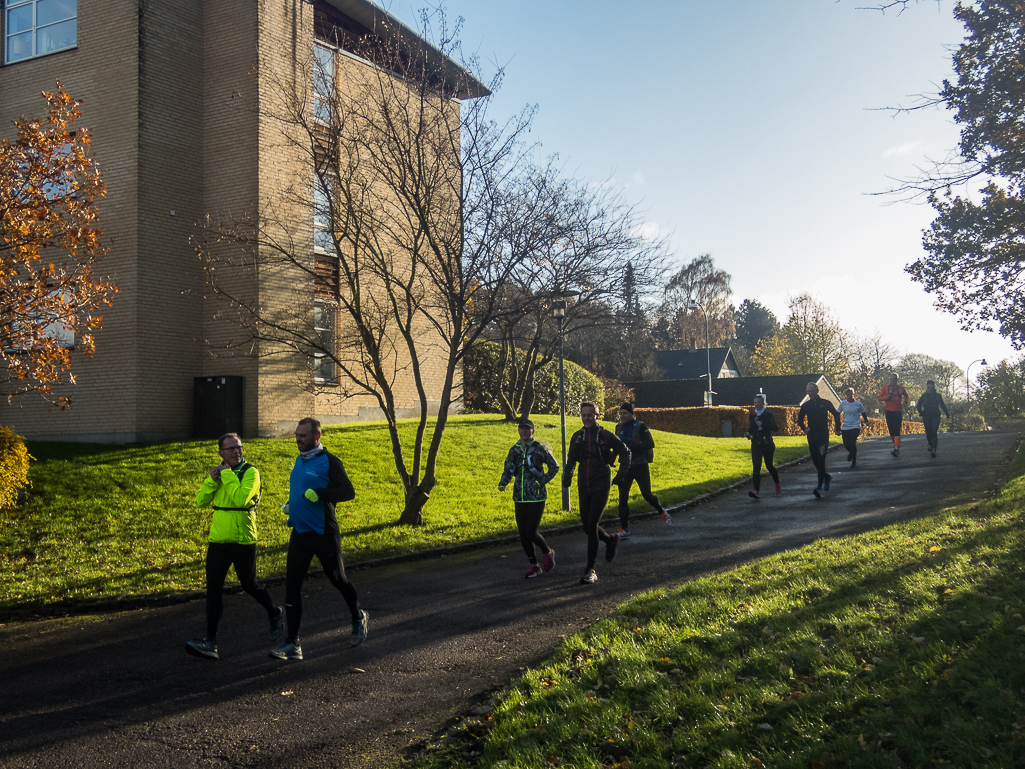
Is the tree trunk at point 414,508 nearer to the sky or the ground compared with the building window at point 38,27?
nearer to the ground

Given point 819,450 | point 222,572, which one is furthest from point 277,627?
point 819,450

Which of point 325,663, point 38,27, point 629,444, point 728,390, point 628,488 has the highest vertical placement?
point 38,27

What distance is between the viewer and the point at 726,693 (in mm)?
4578

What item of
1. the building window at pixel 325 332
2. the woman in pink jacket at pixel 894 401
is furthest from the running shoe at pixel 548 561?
the woman in pink jacket at pixel 894 401

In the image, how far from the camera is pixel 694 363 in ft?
A: 217

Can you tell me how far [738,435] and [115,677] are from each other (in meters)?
30.1

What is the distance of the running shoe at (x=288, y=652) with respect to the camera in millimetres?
6199

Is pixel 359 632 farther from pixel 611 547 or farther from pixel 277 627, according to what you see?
pixel 611 547

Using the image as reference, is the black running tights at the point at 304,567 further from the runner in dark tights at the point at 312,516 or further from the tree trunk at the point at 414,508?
the tree trunk at the point at 414,508

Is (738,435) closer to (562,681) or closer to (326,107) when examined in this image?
(326,107)

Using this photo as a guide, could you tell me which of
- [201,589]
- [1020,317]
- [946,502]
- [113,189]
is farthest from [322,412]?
[1020,317]

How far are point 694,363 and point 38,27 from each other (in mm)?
54184

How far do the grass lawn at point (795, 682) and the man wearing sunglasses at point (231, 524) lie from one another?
286cm

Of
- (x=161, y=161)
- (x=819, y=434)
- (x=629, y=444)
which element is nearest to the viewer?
(x=629, y=444)
